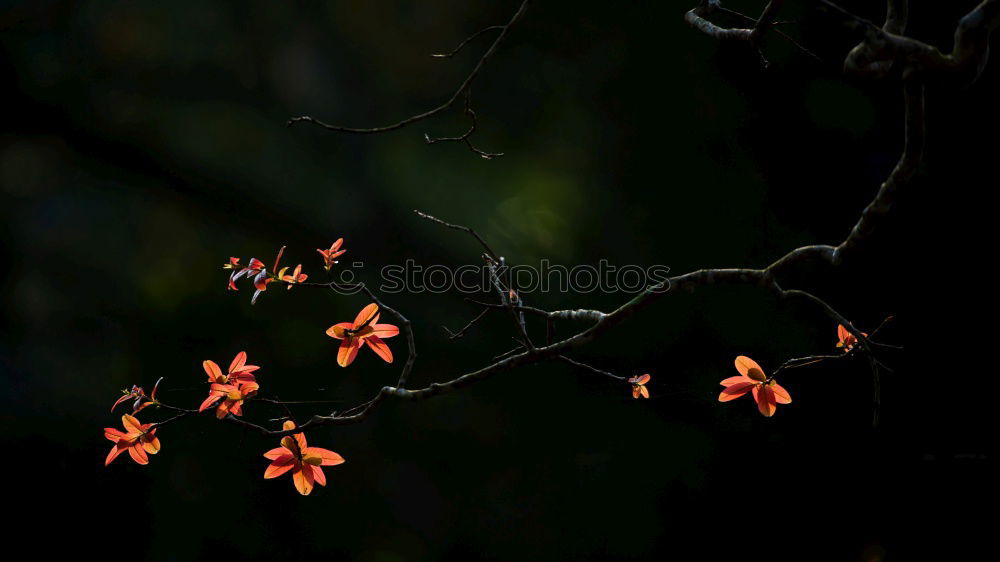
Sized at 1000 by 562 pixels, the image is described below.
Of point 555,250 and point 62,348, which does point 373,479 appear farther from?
point 62,348

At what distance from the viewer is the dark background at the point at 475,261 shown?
2109 mm

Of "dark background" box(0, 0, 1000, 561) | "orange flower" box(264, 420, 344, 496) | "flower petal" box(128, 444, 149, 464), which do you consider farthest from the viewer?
"dark background" box(0, 0, 1000, 561)

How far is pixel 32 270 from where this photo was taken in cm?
242

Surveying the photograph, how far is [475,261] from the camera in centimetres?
235

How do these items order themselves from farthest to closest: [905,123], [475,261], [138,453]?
[475,261], [138,453], [905,123]

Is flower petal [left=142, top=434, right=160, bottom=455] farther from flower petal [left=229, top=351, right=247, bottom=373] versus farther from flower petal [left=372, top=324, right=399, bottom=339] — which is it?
flower petal [left=372, top=324, right=399, bottom=339]

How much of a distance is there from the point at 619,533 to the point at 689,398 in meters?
0.51

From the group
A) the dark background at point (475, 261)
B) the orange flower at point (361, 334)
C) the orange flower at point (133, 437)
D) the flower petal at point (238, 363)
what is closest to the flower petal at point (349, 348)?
the orange flower at point (361, 334)

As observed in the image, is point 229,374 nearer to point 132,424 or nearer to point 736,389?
point 132,424

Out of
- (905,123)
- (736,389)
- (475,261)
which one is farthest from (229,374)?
(905,123)

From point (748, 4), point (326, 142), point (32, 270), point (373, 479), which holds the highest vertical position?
point (748, 4)

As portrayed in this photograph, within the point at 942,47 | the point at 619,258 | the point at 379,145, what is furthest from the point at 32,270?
the point at 942,47

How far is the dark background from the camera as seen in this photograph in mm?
2109

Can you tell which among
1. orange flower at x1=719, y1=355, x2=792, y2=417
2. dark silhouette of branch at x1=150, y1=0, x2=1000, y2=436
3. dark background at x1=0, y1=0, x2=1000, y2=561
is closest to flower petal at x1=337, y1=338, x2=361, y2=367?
dark silhouette of branch at x1=150, y1=0, x2=1000, y2=436
